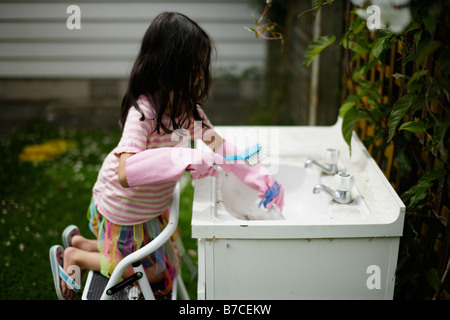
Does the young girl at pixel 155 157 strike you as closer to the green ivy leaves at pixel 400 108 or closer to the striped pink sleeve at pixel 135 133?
the striped pink sleeve at pixel 135 133

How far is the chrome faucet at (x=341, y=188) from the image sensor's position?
1619 millimetres

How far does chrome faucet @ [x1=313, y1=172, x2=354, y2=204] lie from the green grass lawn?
79cm

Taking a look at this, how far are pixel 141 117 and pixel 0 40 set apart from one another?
4.13 meters

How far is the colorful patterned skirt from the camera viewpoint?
1.85 meters

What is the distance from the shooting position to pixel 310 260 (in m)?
1.54

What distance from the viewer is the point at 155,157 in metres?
1.50

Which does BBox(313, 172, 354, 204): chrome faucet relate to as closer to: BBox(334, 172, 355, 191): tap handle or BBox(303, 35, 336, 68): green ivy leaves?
BBox(334, 172, 355, 191): tap handle

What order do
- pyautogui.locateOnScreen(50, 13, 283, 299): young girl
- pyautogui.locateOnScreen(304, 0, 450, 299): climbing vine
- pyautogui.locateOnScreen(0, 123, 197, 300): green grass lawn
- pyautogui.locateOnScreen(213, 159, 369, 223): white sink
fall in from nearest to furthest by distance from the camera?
pyautogui.locateOnScreen(304, 0, 450, 299): climbing vine → pyautogui.locateOnScreen(50, 13, 283, 299): young girl → pyautogui.locateOnScreen(213, 159, 369, 223): white sink → pyautogui.locateOnScreen(0, 123, 197, 300): green grass lawn

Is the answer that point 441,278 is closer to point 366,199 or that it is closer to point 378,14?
point 366,199

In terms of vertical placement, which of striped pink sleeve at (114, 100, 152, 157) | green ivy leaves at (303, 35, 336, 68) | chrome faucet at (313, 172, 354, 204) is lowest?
chrome faucet at (313, 172, 354, 204)

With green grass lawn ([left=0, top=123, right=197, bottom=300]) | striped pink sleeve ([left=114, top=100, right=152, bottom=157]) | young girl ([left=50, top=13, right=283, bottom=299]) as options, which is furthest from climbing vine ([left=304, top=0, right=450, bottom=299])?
green grass lawn ([left=0, top=123, right=197, bottom=300])

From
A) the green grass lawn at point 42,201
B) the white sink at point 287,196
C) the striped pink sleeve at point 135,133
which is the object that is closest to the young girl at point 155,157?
the striped pink sleeve at point 135,133

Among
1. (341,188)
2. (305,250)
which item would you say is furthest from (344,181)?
(305,250)
